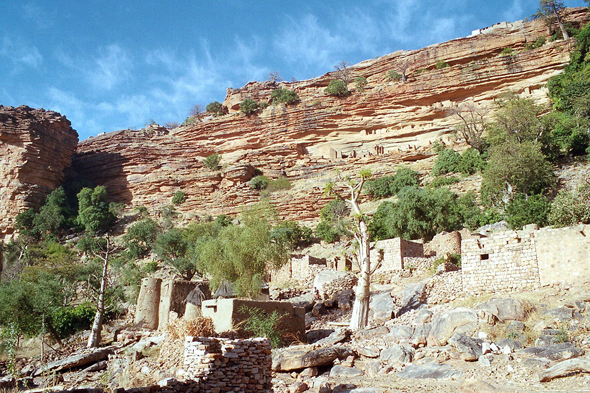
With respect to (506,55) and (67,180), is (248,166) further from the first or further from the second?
(506,55)

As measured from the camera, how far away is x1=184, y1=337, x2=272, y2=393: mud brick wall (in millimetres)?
8992

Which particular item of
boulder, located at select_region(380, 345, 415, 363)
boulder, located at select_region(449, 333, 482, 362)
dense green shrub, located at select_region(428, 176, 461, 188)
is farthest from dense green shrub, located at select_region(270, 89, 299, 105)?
boulder, located at select_region(449, 333, 482, 362)

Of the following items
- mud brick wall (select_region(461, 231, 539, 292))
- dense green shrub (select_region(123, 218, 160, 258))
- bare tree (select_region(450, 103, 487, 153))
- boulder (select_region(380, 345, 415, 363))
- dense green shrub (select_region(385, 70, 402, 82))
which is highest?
dense green shrub (select_region(385, 70, 402, 82))

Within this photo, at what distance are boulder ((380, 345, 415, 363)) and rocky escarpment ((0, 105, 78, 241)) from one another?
1936 inches

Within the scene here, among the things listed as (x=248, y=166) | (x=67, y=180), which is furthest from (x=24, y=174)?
(x=248, y=166)

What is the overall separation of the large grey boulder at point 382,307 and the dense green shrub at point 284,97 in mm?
46154

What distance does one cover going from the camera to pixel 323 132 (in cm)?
5819

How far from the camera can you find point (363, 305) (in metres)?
15.1


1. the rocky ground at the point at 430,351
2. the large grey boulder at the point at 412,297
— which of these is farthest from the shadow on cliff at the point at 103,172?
the large grey boulder at the point at 412,297

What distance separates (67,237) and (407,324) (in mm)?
45090

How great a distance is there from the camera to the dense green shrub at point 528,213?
24734 millimetres

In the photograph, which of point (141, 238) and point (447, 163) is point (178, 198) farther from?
point (447, 163)

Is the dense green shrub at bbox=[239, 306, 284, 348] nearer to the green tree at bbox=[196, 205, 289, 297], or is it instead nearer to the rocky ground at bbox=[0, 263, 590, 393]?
the rocky ground at bbox=[0, 263, 590, 393]

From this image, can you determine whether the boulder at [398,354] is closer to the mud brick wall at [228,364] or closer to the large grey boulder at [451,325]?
the large grey boulder at [451,325]
